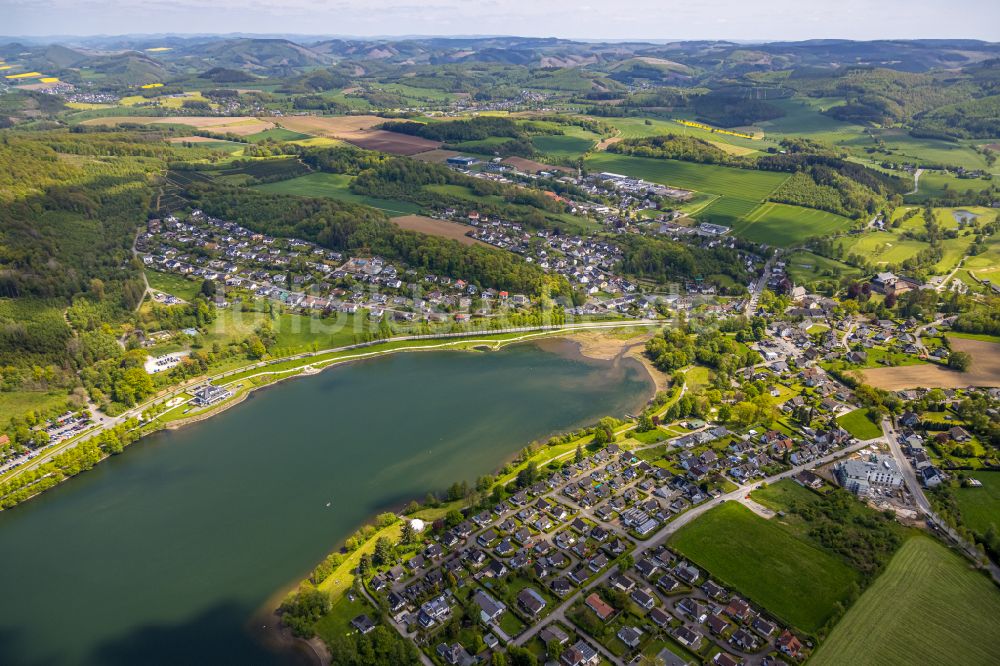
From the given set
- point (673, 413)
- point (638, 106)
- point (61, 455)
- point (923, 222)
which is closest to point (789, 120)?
point (638, 106)

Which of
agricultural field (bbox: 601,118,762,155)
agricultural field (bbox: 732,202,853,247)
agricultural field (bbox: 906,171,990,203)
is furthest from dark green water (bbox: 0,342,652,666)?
agricultural field (bbox: 601,118,762,155)

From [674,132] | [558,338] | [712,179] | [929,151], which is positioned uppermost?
[674,132]

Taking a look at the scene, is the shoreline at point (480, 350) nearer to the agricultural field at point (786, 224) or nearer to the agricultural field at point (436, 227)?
the agricultural field at point (436, 227)

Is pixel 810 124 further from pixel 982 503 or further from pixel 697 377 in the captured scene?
pixel 982 503

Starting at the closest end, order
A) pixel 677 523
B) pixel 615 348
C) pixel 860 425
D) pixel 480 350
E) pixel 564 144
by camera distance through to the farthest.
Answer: pixel 677 523 → pixel 860 425 → pixel 615 348 → pixel 480 350 → pixel 564 144

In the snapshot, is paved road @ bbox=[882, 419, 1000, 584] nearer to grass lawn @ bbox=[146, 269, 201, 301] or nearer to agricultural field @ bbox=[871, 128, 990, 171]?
grass lawn @ bbox=[146, 269, 201, 301]

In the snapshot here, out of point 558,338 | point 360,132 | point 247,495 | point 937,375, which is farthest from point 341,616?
point 360,132

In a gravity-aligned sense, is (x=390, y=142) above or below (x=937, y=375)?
above
